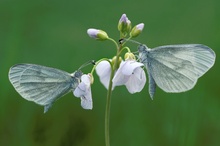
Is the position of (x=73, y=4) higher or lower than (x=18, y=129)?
higher

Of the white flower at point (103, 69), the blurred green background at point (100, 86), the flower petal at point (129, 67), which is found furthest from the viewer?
the blurred green background at point (100, 86)

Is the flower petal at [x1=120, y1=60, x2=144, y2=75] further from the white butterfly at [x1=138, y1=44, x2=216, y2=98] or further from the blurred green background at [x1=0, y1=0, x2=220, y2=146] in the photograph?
the blurred green background at [x1=0, y1=0, x2=220, y2=146]

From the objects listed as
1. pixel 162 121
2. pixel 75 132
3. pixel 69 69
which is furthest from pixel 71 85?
pixel 69 69

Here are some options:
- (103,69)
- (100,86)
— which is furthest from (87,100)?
(100,86)

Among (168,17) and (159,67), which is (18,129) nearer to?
(159,67)

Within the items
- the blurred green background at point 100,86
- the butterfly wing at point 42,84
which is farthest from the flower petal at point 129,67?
the blurred green background at point 100,86

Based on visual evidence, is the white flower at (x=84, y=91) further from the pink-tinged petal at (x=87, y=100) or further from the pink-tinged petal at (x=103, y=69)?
the pink-tinged petal at (x=103, y=69)

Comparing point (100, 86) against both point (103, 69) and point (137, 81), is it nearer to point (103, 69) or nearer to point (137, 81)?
point (103, 69)
